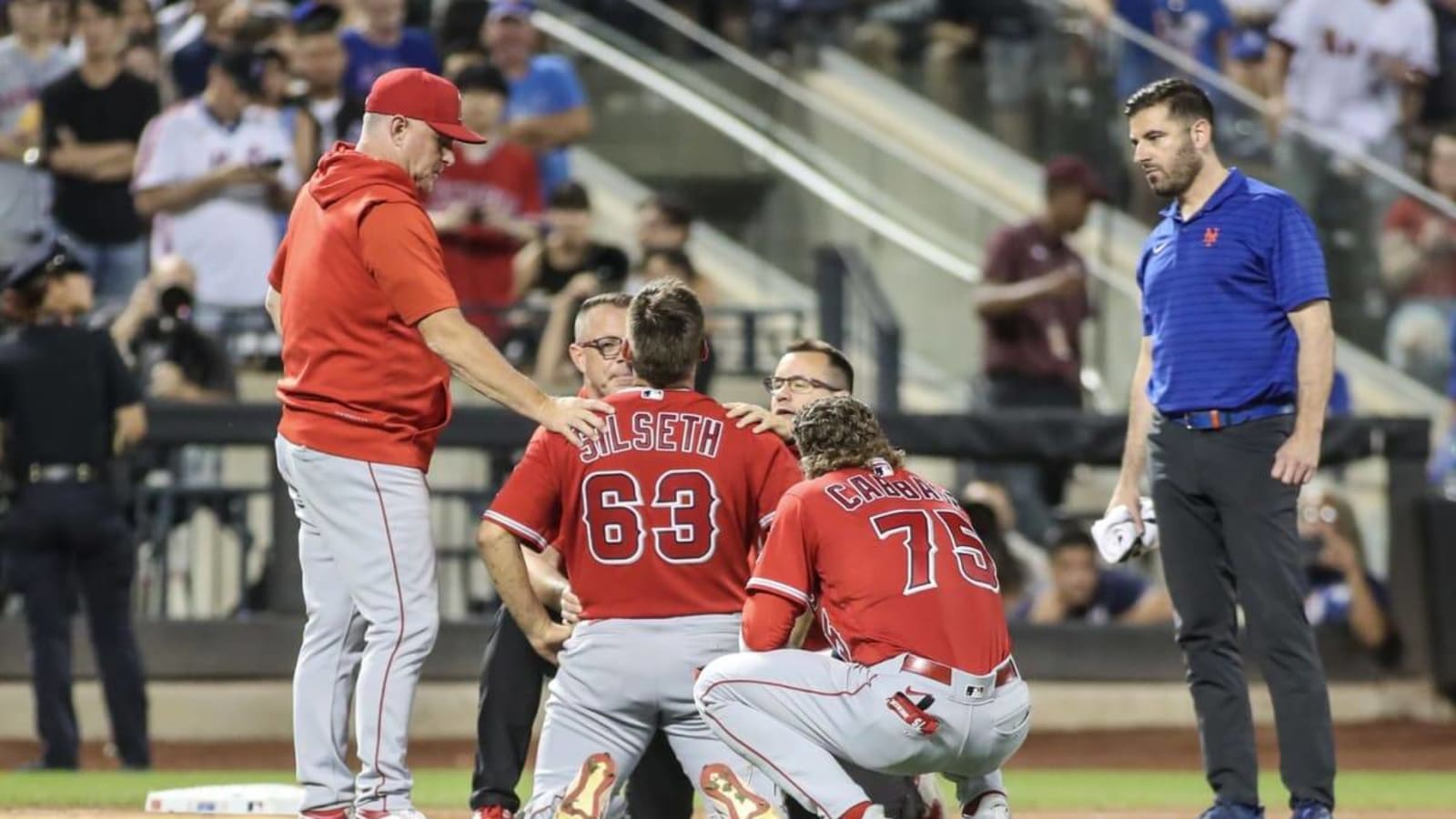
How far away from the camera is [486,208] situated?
12.9 meters

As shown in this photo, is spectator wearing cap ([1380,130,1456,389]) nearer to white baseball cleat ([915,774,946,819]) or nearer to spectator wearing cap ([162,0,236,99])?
spectator wearing cap ([162,0,236,99])

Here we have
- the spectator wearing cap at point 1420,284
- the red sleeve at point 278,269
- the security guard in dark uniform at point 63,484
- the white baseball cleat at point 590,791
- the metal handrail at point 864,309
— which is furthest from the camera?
the spectator wearing cap at point 1420,284

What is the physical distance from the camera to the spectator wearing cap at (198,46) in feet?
45.3

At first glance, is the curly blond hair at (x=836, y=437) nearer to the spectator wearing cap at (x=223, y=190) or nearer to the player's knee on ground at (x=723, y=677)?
the player's knee on ground at (x=723, y=677)

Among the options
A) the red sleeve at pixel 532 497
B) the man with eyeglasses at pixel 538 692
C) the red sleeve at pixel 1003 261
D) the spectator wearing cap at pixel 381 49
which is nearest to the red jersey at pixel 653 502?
the red sleeve at pixel 532 497

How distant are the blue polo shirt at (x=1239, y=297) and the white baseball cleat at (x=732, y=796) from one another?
1858mm

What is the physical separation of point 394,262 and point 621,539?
970mm

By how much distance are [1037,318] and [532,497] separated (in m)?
6.70

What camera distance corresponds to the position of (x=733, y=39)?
1581cm

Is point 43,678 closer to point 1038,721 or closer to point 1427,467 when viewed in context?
point 1038,721

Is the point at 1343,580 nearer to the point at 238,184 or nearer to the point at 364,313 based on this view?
the point at 238,184

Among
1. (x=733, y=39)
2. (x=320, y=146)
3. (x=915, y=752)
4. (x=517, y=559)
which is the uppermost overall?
(x=733, y=39)

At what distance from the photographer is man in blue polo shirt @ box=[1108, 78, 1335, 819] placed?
6.90 meters

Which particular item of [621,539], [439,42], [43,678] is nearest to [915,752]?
[621,539]
